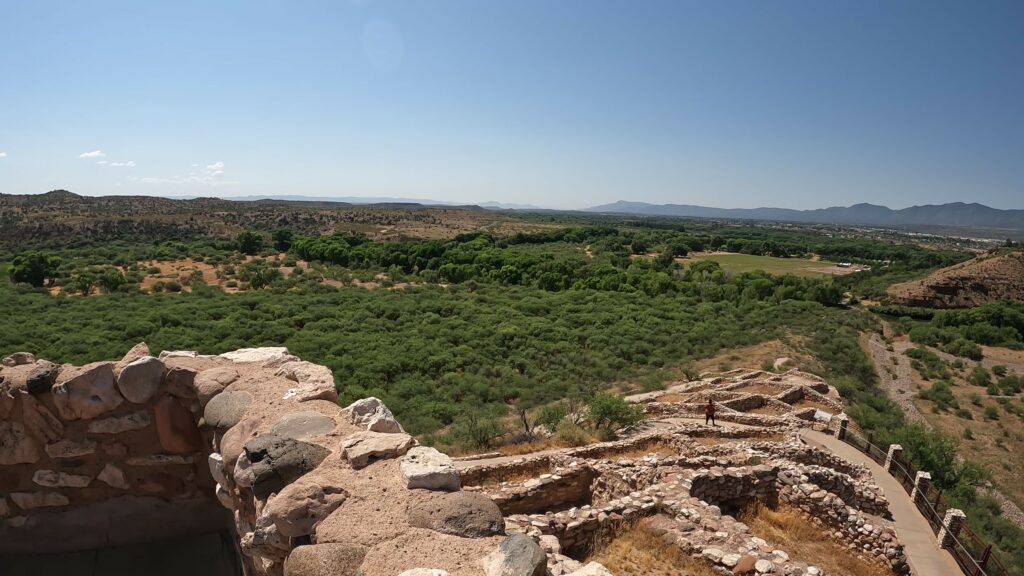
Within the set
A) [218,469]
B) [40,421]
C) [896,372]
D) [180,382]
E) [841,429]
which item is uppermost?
[180,382]

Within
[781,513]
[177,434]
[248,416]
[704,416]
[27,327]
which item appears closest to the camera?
[248,416]

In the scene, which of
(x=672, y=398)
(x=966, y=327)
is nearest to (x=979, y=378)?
(x=966, y=327)

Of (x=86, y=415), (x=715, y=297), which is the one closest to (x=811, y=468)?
(x=86, y=415)

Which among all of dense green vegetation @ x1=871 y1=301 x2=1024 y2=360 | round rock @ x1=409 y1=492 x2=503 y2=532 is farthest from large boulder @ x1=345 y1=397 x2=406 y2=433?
dense green vegetation @ x1=871 y1=301 x2=1024 y2=360

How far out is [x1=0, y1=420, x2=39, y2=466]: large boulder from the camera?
4484 millimetres

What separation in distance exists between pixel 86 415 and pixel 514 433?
14.6 m

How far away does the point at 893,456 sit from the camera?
15094 mm

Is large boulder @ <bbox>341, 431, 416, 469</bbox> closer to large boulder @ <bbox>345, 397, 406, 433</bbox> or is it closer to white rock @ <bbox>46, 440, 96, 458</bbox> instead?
large boulder @ <bbox>345, 397, 406, 433</bbox>

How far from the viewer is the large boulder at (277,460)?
12.3 feet

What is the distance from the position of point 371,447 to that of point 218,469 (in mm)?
1369

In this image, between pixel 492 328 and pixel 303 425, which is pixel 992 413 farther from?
pixel 303 425

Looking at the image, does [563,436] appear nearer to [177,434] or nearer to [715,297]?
[177,434]

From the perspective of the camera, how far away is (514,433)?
1802 cm

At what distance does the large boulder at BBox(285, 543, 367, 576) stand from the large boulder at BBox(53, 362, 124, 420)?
2767 mm
